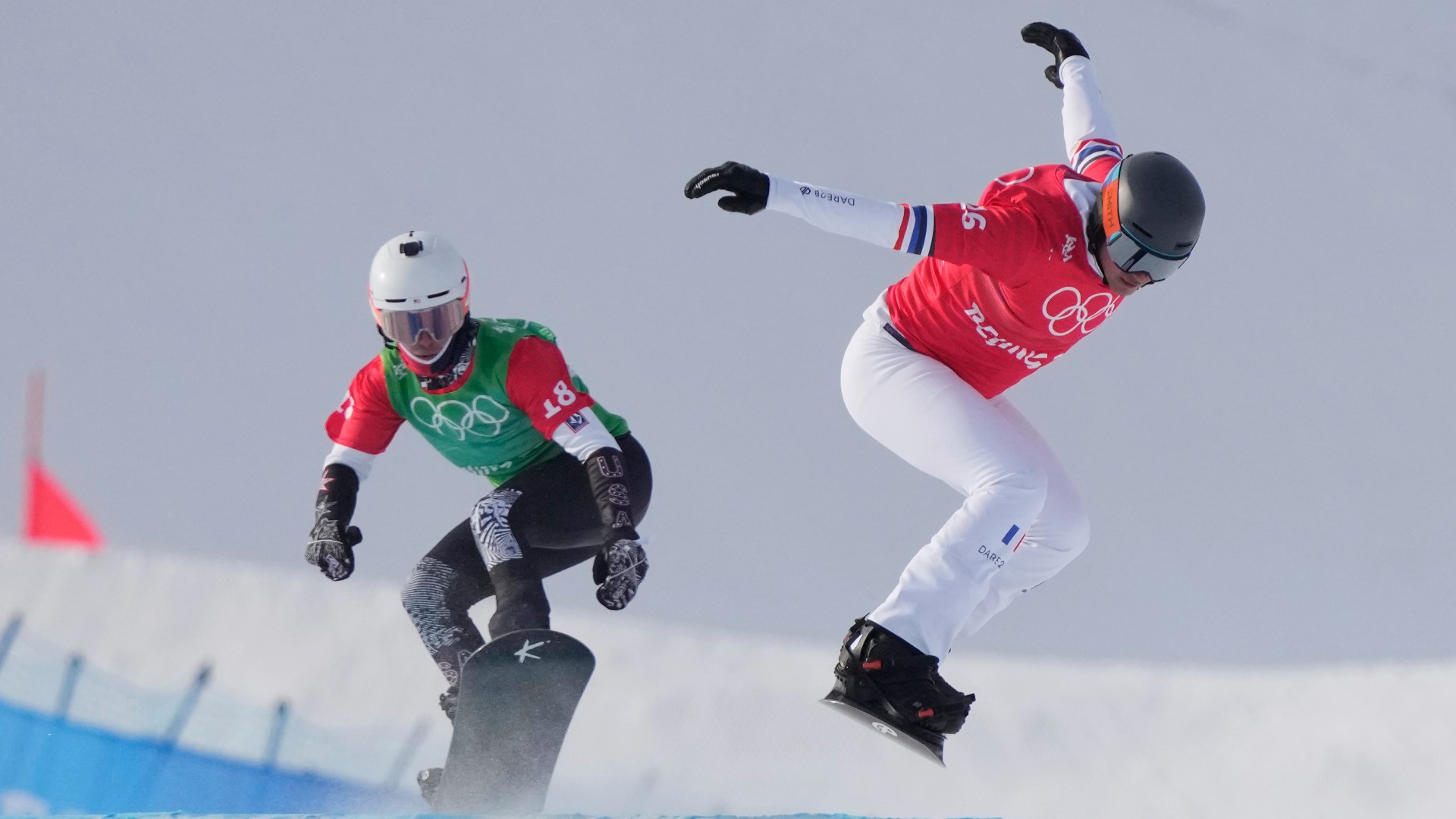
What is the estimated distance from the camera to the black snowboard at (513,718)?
3.65 m

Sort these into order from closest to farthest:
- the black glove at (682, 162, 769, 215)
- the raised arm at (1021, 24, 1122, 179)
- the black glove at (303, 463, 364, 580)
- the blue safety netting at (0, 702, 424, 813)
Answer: the black glove at (682, 162, 769, 215) → the black glove at (303, 463, 364, 580) → the raised arm at (1021, 24, 1122, 179) → the blue safety netting at (0, 702, 424, 813)

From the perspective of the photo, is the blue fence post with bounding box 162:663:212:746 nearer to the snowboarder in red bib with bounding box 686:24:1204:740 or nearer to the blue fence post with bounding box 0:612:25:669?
the blue fence post with bounding box 0:612:25:669

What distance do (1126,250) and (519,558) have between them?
185 centimetres

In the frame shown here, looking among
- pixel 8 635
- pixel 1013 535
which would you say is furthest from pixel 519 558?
pixel 8 635

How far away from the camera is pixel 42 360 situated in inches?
279

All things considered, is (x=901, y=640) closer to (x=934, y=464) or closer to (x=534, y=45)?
(x=934, y=464)

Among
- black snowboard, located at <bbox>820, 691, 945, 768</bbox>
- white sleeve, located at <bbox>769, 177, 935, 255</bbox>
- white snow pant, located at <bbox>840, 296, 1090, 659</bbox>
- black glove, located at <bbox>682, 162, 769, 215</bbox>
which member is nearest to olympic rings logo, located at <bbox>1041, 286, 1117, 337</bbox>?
white snow pant, located at <bbox>840, 296, 1090, 659</bbox>

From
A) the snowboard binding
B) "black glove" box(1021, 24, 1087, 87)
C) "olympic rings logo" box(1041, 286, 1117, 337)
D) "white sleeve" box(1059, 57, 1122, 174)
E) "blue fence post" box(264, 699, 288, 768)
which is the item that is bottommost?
"blue fence post" box(264, 699, 288, 768)

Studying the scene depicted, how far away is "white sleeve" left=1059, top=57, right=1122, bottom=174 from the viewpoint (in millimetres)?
4367

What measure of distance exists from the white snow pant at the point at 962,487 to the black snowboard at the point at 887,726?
21cm

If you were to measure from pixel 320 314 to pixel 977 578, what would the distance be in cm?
452

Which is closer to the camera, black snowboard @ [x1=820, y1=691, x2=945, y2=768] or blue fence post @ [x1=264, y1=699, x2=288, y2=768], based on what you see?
black snowboard @ [x1=820, y1=691, x2=945, y2=768]

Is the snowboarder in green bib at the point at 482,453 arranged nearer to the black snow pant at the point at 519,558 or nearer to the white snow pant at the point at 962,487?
the black snow pant at the point at 519,558

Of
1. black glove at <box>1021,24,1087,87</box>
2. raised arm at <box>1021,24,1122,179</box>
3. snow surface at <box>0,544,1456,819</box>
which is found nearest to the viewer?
raised arm at <box>1021,24,1122,179</box>
